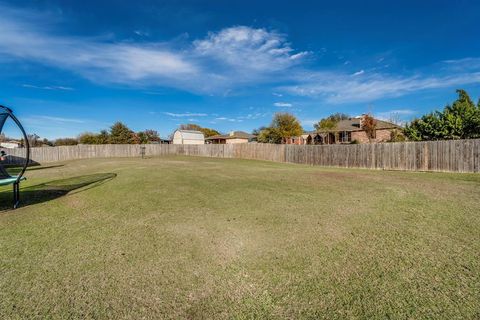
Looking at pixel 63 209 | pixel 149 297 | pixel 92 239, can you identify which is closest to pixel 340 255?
pixel 149 297

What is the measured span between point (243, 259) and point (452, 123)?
22953mm

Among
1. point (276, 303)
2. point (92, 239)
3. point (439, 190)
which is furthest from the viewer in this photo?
point (439, 190)

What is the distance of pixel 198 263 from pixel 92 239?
195cm

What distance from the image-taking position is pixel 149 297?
252cm

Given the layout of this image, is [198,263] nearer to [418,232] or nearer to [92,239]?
[92,239]

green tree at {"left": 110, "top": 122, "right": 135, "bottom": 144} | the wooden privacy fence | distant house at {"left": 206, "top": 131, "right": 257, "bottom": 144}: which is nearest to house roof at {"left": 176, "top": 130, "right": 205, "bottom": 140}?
distant house at {"left": 206, "top": 131, "right": 257, "bottom": 144}

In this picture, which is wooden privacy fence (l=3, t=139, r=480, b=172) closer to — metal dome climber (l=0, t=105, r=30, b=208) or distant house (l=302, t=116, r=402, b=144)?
distant house (l=302, t=116, r=402, b=144)

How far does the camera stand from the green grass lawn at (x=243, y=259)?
2.38 m

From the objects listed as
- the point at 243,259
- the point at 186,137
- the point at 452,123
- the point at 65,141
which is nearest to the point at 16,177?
the point at 243,259

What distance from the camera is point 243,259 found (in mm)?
3287

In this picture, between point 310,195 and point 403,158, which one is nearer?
point 310,195

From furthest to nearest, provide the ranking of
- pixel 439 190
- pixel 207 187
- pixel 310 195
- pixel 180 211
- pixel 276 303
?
pixel 207 187 < pixel 439 190 < pixel 310 195 < pixel 180 211 < pixel 276 303

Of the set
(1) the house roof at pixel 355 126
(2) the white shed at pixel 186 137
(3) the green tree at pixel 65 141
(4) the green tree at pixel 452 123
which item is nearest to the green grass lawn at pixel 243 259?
(4) the green tree at pixel 452 123

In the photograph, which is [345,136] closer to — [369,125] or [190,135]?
[369,125]
